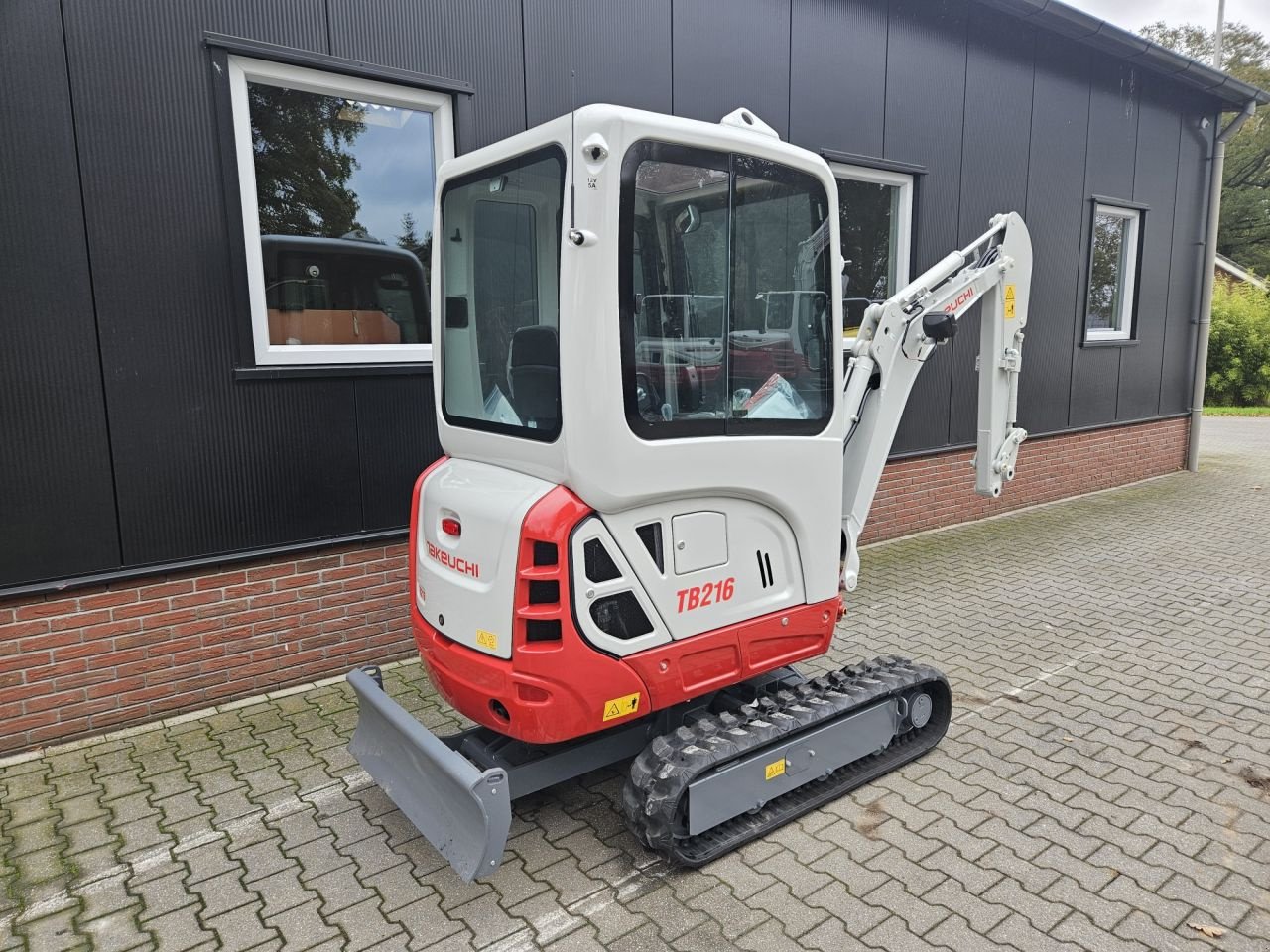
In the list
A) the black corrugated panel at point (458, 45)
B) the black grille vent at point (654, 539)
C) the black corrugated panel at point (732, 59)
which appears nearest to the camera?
the black grille vent at point (654, 539)

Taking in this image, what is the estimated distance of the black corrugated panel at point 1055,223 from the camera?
8.76 meters

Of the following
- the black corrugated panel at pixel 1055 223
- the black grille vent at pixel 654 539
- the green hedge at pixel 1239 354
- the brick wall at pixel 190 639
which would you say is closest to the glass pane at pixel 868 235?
the black corrugated panel at pixel 1055 223

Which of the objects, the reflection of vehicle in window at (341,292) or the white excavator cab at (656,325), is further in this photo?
the reflection of vehicle in window at (341,292)

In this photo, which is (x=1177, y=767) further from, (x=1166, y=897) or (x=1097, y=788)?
(x=1166, y=897)

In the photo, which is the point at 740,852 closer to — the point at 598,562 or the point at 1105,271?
the point at 598,562

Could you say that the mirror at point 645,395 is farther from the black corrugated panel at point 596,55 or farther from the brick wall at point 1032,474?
the brick wall at point 1032,474

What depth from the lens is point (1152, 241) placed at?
1042 centimetres

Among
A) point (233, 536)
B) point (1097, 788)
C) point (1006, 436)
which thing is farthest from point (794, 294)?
point (233, 536)

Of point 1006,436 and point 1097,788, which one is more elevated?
point 1006,436

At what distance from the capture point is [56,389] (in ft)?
13.1

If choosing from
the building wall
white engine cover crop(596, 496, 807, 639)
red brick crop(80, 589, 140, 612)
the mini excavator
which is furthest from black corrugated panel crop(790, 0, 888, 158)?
red brick crop(80, 589, 140, 612)

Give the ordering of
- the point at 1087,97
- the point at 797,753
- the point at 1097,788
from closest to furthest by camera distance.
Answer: the point at 797,753, the point at 1097,788, the point at 1087,97

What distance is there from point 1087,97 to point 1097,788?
8.26 metres

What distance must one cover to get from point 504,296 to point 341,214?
216cm
